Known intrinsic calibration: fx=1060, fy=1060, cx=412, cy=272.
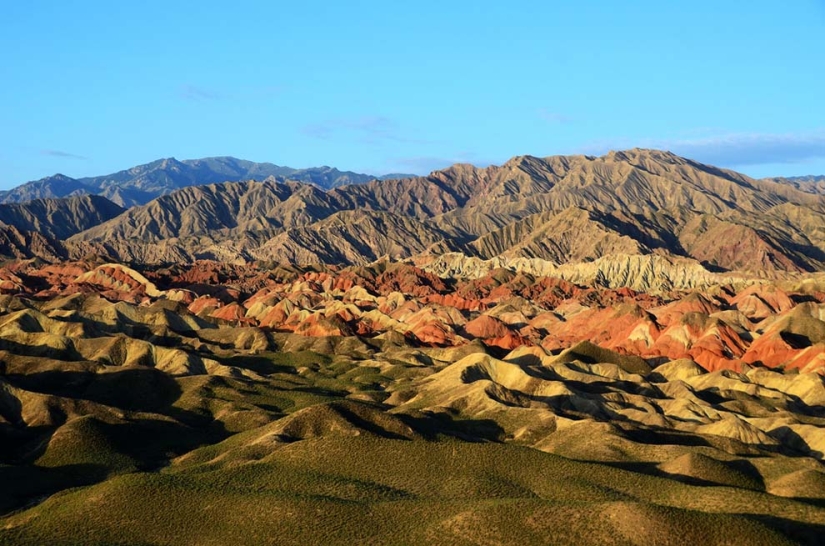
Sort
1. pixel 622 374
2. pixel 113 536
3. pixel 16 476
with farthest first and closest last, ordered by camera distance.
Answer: pixel 622 374, pixel 16 476, pixel 113 536

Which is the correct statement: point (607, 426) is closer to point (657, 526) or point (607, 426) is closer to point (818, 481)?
point (818, 481)

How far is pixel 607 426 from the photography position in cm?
12200

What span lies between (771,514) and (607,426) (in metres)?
38.1

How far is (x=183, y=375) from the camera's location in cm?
17062

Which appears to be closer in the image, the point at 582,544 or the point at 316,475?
the point at 582,544

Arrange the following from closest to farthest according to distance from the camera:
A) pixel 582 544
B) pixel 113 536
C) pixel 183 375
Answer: pixel 582 544 < pixel 113 536 < pixel 183 375

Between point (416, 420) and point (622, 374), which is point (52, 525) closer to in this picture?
point (416, 420)

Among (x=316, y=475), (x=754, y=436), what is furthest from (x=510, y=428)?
(x=316, y=475)

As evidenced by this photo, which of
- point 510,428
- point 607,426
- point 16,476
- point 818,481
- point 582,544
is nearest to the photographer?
point 582,544

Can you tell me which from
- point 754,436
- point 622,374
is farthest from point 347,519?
point 622,374

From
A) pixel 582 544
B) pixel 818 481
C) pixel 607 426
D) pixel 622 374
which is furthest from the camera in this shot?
pixel 622 374

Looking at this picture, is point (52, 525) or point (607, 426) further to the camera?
point (607, 426)

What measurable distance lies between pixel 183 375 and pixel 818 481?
10431cm

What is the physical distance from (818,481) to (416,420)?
47.7 meters
